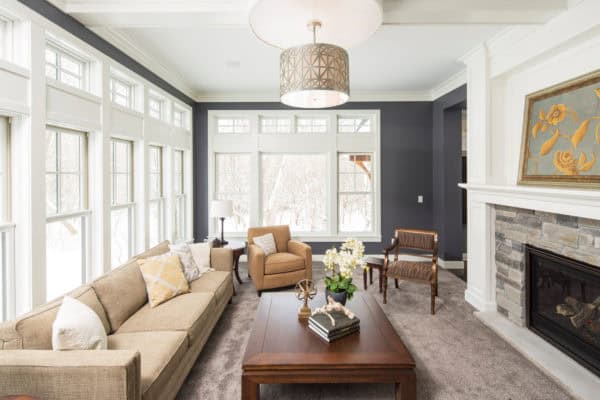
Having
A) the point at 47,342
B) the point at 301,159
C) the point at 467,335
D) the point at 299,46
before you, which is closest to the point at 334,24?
the point at 299,46

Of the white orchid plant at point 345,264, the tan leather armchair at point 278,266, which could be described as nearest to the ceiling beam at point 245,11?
the white orchid plant at point 345,264

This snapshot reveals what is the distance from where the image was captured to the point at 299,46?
6.19ft

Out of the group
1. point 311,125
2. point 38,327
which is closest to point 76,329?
point 38,327

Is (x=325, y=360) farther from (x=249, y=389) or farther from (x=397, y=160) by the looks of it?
(x=397, y=160)

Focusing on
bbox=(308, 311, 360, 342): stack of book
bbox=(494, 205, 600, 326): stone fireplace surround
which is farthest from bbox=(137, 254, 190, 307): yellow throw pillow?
bbox=(494, 205, 600, 326): stone fireplace surround

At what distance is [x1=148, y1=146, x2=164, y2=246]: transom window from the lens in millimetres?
4262

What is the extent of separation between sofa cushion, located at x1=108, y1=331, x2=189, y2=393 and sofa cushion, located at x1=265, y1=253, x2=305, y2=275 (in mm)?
1876

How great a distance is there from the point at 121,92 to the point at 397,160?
4.34m

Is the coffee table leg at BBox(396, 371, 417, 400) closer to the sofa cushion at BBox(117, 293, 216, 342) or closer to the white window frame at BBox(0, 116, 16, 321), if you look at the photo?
the sofa cushion at BBox(117, 293, 216, 342)

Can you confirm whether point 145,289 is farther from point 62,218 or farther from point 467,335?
point 467,335

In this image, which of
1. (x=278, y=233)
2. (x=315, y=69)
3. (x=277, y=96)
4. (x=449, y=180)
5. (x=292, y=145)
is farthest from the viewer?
(x=292, y=145)

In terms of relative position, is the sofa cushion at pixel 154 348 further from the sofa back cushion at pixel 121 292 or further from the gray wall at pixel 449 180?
the gray wall at pixel 449 180

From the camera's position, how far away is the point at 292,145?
5613 mm

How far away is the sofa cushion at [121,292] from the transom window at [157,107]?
2.49 m
